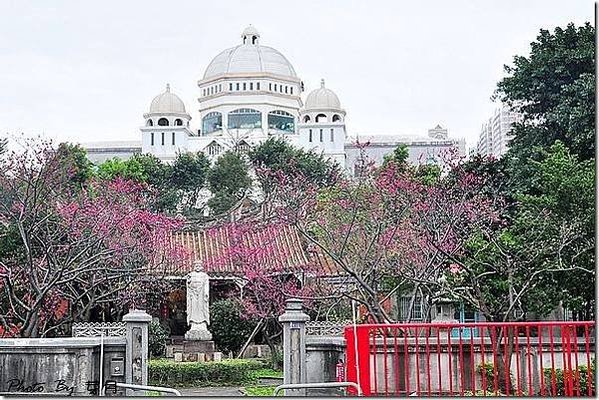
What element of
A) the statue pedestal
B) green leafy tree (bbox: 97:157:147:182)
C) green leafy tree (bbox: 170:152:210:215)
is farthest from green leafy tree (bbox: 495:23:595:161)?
green leafy tree (bbox: 170:152:210:215)

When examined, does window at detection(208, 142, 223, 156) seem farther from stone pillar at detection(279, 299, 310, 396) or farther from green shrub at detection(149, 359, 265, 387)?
stone pillar at detection(279, 299, 310, 396)

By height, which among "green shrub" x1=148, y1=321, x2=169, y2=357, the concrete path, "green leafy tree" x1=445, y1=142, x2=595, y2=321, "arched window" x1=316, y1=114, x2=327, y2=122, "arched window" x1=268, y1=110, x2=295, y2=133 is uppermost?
"arched window" x1=268, y1=110, x2=295, y2=133

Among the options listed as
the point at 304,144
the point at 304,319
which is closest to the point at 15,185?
the point at 304,319

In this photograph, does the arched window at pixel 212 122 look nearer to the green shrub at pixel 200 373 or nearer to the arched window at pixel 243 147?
the arched window at pixel 243 147

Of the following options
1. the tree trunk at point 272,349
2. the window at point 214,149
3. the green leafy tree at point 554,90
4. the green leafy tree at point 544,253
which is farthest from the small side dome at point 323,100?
the green leafy tree at point 544,253

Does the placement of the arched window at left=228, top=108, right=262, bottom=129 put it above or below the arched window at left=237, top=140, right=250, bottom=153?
above

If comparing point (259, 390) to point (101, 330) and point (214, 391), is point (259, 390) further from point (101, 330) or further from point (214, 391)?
point (101, 330)

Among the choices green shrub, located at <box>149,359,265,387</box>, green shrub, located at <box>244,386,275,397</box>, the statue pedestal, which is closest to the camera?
green shrub, located at <box>244,386,275,397</box>

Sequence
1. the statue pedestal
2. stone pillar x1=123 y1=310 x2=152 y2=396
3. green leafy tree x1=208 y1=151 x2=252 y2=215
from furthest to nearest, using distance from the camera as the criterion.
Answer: green leafy tree x1=208 y1=151 x2=252 y2=215 < the statue pedestal < stone pillar x1=123 y1=310 x2=152 y2=396

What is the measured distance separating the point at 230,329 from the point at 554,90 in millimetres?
6898

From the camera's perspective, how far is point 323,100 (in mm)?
39625

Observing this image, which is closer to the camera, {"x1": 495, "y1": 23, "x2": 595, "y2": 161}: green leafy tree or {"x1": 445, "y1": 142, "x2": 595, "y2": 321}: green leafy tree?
{"x1": 445, "y1": 142, "x2": 595, "y2": 321}: green leafy tree

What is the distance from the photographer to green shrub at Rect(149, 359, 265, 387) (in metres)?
10.9

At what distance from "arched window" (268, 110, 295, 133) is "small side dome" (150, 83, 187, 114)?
4567mm
